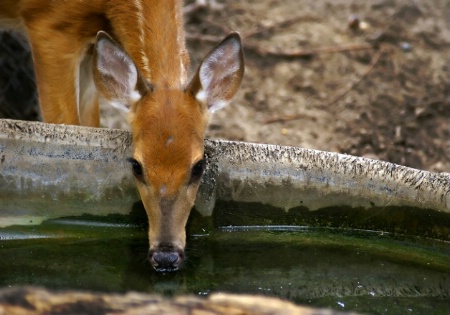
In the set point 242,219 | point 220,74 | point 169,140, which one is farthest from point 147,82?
point 242,219

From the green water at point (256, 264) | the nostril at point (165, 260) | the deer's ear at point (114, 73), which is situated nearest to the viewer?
the nostril at point (165, 260)

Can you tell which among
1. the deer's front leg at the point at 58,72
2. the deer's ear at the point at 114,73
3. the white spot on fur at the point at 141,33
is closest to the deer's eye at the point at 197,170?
the deer's ear at the point at 114,73

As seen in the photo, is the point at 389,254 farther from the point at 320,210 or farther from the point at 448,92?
the point at 448,92

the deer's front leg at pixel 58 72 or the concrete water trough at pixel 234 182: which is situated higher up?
the deer's front leg at pixel 58 72

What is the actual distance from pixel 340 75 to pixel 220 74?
9.73 ft

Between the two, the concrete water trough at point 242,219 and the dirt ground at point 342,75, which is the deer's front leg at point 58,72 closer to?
the concrete water trough at point 242,219

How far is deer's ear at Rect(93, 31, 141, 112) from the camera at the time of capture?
475cm

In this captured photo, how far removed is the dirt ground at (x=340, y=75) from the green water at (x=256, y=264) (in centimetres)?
231

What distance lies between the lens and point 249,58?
782 cm

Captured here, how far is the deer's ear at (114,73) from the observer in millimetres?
4746

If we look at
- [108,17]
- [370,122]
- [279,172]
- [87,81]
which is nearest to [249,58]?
[370,122]

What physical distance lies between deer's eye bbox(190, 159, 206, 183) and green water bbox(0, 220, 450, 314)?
41 cm

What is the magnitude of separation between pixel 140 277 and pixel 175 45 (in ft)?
4.63

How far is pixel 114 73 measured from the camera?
4863 millimetres
